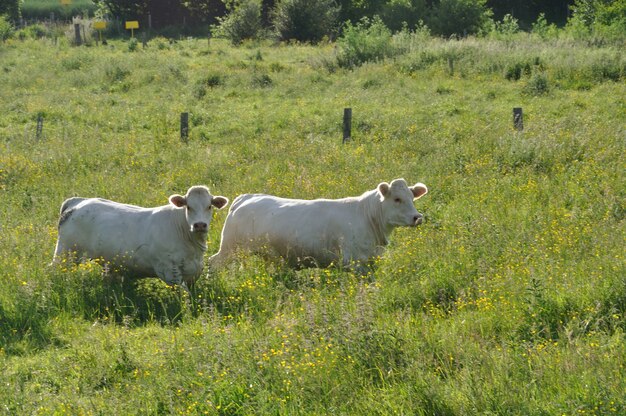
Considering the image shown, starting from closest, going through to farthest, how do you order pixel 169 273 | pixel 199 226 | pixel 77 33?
1. pixel 199 226
2. pixel 169 273
3. pixel 77 33

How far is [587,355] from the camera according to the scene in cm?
622

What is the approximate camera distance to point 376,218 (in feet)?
34.8

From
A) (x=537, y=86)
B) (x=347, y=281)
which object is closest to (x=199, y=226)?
(x=347, y=281)

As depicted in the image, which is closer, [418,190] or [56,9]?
A: [418,190]

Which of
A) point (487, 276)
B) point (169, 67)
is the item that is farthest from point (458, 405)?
point (169, 67)

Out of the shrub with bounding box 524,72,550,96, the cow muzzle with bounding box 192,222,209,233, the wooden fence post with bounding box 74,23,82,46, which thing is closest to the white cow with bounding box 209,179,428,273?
the cow muzzle with bounding box 192,222,209,233

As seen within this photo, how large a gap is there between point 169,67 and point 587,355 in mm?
26023

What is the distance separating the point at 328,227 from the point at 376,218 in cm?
61

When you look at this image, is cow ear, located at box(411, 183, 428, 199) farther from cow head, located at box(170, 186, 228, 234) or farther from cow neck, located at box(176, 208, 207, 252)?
cow neck, located at box(176, 208, 207, 252)

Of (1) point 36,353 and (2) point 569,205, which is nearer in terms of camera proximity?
(1) point 36,353

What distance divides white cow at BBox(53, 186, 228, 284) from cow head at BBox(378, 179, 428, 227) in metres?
1.94

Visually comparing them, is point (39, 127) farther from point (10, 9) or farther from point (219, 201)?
point (10, 9)

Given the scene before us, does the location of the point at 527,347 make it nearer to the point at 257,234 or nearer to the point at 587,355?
the point at 587,355

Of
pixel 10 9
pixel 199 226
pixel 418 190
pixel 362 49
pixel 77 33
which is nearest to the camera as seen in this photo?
pixel 199 226
